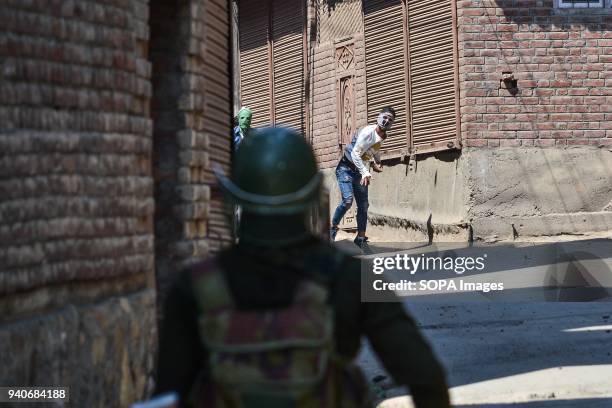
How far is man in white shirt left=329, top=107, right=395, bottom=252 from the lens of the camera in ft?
44.2

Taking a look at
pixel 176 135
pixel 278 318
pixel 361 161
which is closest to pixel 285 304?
pixel 278 318

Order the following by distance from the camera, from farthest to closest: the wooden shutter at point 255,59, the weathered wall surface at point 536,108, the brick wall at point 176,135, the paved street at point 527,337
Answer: the wooden shutter at point 255,59 < the weathered wall surface at point 536,108 < the paved street at point 527,337 < the brick wall at point 176,135

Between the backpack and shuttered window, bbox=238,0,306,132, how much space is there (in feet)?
60.7

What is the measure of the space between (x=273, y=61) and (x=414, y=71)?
15.0 ft

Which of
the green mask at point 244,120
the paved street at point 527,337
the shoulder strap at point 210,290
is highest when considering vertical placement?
the green mask at point 244,120

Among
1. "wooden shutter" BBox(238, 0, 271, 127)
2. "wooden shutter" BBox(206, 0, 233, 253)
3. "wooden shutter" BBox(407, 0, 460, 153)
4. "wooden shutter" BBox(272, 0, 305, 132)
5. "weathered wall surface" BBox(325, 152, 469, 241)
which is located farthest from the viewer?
"wooden shutter" BBox(238, 0, 271, 127)

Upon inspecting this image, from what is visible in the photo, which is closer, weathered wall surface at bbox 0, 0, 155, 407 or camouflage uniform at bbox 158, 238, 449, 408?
camouflage uniform at bbox 158, 238, 449, 408

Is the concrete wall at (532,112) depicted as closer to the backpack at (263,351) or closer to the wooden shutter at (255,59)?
the wooden shutter at (255,59)

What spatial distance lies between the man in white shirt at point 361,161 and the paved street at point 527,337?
1.69m

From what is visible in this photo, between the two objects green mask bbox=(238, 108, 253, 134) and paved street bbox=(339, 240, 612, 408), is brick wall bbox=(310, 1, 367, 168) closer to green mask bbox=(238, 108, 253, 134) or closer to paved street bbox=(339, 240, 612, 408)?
paved street bbox=(339, 240, 612, 408)

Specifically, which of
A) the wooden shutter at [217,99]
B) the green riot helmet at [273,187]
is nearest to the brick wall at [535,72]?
the wooden shutter at [217,99]

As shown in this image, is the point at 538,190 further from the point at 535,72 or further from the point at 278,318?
the point at 278,318

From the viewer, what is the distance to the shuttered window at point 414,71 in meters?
16.8

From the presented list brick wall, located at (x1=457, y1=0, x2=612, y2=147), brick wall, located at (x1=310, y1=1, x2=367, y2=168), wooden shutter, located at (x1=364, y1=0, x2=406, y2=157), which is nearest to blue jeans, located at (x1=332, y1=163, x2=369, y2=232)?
brick wall, located at (x1=457, y1=0, x2=612, y2=147)
